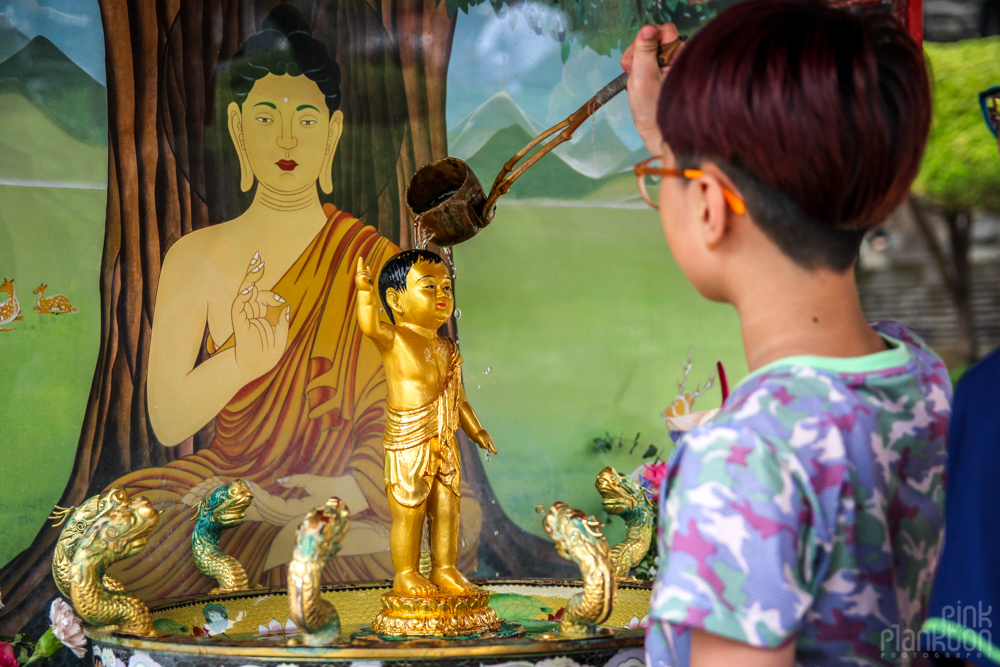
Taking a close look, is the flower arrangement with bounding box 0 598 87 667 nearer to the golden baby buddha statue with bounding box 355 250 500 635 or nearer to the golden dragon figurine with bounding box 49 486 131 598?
the golden dragon figurine with bounding box 49 486 131 598

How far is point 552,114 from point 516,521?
1.41 m

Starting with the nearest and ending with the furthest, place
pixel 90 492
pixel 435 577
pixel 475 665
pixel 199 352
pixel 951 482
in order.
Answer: pixel 951 482 → pixel 475 665 → pixel 435 577 → pixel 90 492 → pixel 199 352

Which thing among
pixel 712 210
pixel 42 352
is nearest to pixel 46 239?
pixel 42 352

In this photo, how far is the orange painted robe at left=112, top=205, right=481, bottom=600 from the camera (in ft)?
8.82

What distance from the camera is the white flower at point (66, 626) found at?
77.7 inches

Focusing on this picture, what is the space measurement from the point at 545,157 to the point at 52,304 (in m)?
1.66

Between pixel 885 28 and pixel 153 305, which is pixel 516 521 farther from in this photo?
pixel 885 28

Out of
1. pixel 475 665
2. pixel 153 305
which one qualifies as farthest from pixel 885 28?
pixel 153 305

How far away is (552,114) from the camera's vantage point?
10.4 ft

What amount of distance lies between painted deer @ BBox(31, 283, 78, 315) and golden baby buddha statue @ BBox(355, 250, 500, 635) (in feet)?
3.65

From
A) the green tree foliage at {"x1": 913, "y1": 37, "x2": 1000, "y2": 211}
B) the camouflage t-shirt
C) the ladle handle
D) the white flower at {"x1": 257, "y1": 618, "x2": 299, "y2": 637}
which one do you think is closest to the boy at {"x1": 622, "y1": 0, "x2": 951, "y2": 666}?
the camouflage t-shirt

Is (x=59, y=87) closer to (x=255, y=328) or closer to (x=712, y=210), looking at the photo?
(x=255, y=328)

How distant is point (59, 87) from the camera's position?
254 centimetres

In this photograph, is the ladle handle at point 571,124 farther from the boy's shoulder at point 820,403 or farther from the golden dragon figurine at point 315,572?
the golden dragon figurine at point 315,572
